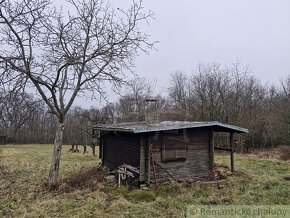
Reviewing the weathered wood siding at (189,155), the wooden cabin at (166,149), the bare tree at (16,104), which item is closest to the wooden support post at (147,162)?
the wooden cabin at (166,149)

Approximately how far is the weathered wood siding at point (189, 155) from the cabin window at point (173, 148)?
0.09m

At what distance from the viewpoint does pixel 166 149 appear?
8148 mm

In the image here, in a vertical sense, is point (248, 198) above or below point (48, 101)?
below

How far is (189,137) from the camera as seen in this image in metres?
8.79

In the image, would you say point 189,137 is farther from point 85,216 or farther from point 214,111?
point 214,111

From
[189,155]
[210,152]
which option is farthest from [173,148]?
[210,152]

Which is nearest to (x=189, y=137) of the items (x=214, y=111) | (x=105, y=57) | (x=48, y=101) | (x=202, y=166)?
(x=202, y=166)

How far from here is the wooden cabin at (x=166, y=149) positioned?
7.63 m

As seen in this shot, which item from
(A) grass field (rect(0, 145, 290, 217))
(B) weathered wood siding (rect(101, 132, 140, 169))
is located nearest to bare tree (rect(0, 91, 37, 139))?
(A) grass field (rect(0, 145, 290, 217))

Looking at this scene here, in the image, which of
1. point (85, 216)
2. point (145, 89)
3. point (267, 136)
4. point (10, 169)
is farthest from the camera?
point (145, 89)

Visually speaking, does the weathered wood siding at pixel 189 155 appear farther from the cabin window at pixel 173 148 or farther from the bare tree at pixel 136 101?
the bare tree at pixel 136 101

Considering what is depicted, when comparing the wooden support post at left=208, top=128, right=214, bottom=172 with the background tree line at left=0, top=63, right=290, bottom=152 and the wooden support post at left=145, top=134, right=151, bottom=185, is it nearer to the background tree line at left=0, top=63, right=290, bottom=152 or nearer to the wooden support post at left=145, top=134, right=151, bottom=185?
the wooden support post at left=145, top=134, right=151, bottom=185

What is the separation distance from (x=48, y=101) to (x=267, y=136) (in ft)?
77.0

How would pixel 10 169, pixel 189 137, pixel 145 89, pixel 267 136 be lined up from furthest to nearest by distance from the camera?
pixel 145 89
pixel 267 136
pixel 10 169
pixel 189 137
